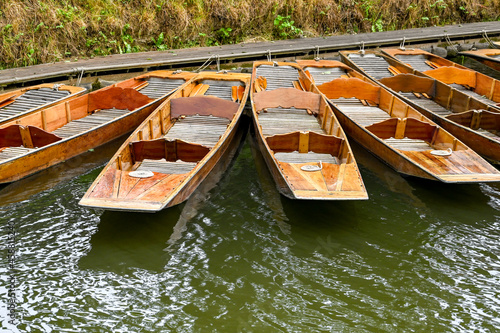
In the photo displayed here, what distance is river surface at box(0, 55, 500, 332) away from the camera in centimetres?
479

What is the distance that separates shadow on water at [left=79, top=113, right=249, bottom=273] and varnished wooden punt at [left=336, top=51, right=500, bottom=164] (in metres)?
4.71

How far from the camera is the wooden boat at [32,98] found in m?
9.15

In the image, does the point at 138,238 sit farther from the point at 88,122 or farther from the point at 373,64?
the point at 373,64

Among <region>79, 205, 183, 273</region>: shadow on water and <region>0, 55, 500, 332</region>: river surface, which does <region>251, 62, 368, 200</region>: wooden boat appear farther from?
<region>79, 205, 183, 273</region>: shadow on water

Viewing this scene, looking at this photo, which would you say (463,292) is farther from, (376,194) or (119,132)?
(119,132)

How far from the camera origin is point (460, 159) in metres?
7.00

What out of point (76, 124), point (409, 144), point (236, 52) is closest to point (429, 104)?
point (409, 144)

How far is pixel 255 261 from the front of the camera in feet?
18.5

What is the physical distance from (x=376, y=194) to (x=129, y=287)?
13.5ft

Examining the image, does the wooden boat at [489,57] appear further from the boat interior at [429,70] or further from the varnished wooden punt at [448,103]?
the varnished wooden punt at [448,103]

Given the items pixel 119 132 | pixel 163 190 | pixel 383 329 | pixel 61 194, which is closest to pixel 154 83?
pixel 119 132

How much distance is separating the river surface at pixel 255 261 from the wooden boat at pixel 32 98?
2369 mm

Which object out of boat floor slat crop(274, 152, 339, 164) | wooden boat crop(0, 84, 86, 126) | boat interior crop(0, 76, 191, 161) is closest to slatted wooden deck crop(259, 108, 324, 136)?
boat floor slat crop(274, 152, 339, 164)

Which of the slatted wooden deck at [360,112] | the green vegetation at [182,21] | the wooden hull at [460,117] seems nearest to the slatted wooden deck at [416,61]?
the wooden hull at [460,117]
